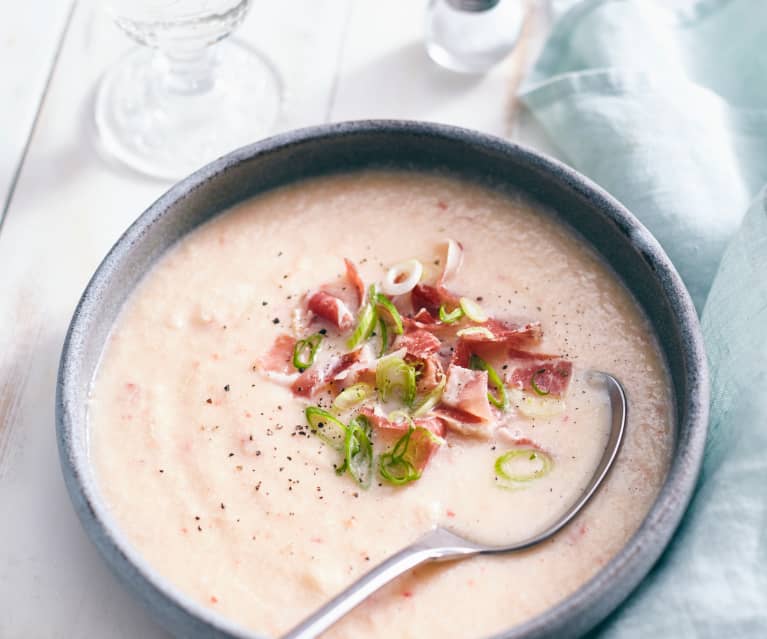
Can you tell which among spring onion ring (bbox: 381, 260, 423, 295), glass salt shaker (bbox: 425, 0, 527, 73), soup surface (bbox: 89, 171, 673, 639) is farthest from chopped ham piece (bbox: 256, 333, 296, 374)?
glass salt shaker (bbox: 425, 0, 527, 73)

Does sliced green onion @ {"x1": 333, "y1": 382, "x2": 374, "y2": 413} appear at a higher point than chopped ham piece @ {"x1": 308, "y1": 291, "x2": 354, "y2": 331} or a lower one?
lower

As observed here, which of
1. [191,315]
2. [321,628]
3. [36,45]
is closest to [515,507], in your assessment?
[321,628]

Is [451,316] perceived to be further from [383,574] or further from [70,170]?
[70,170]

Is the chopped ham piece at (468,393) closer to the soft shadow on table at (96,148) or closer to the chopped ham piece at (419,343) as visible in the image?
the chopped ham piece at (419,343)

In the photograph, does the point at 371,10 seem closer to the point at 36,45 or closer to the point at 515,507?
the point at 36,45

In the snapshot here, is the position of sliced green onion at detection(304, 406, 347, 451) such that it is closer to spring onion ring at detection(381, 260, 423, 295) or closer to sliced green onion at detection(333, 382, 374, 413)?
sliced green onion at detection(333, 382, 374, 413)

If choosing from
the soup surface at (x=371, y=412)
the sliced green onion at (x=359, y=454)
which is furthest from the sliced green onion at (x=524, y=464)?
the sliced green onion at (x=359, y=454)
